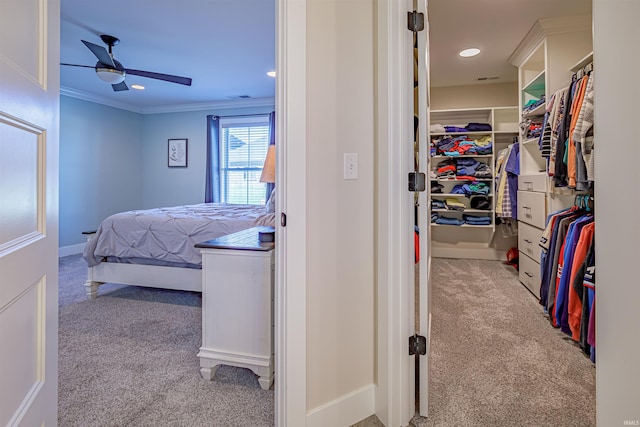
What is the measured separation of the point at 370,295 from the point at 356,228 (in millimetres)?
310

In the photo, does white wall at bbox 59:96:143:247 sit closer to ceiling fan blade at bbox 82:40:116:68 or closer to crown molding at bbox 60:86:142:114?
A: crown molding at bbox 60:86:142:114

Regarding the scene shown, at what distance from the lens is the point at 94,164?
5340 mm

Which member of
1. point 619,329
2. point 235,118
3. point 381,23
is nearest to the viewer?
point 619,329

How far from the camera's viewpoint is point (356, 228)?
1.48 metres

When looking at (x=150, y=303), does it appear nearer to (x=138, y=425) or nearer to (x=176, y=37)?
(x=138, y=425)

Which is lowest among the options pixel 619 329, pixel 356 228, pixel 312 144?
pixel 619 329

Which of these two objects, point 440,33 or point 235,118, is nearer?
point 440,33

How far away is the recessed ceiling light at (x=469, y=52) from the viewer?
11.6 ft

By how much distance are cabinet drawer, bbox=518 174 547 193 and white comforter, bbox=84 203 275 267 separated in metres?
2.39

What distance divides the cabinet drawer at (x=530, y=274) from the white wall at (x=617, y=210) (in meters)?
2.68

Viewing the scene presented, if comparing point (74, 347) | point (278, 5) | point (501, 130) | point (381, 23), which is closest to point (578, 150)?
point (381, 23)

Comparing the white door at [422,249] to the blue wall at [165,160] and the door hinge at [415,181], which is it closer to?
the door hinge at [415,181]

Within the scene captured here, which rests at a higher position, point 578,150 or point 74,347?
point 578,150

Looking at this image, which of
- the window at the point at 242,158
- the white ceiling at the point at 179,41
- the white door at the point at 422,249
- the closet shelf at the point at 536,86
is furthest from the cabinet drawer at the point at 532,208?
the window at the point at 242,158
